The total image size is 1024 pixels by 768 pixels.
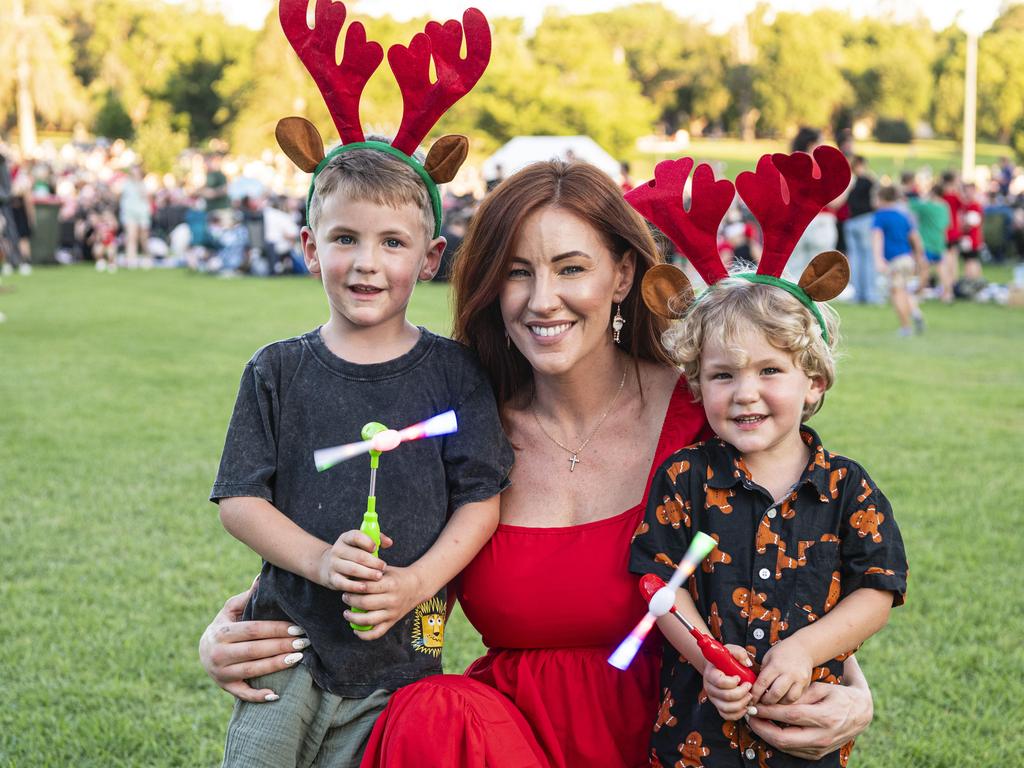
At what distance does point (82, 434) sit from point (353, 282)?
581 centimetres

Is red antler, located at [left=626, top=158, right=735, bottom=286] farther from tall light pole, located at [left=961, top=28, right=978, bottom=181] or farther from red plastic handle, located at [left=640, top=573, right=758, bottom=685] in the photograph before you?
tall light pole, located at [left=961, top=28, right=978, bottom=181]

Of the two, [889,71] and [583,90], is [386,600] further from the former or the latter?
[889,71]

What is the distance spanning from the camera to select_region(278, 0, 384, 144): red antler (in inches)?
104

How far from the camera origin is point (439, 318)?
13844 millimetres

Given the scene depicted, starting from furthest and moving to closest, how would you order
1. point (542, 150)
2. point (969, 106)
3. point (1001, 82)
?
point (1001, 82), point (969, 106), point (542, 150)

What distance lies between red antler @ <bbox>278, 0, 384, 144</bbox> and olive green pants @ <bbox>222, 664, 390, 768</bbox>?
4.00 feet

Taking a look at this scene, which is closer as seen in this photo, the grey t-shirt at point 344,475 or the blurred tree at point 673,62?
the grey t-shirt at point 344,475

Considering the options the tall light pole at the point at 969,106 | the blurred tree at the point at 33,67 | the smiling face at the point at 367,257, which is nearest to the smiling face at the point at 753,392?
the smiling face at the point at 367,257

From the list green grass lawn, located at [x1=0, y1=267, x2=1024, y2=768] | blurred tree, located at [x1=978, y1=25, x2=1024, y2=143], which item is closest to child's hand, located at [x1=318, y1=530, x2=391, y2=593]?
green grass lawn, located at [x1=0, y1=267, x2=1024, y2=768]

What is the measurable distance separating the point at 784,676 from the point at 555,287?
98 centimetres

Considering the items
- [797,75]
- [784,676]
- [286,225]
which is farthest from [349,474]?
[797,75]

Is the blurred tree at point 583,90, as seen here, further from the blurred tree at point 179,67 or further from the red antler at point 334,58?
the red antler at point 334,58

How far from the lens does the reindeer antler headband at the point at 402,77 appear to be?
2.62m

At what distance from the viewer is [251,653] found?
243 cm
